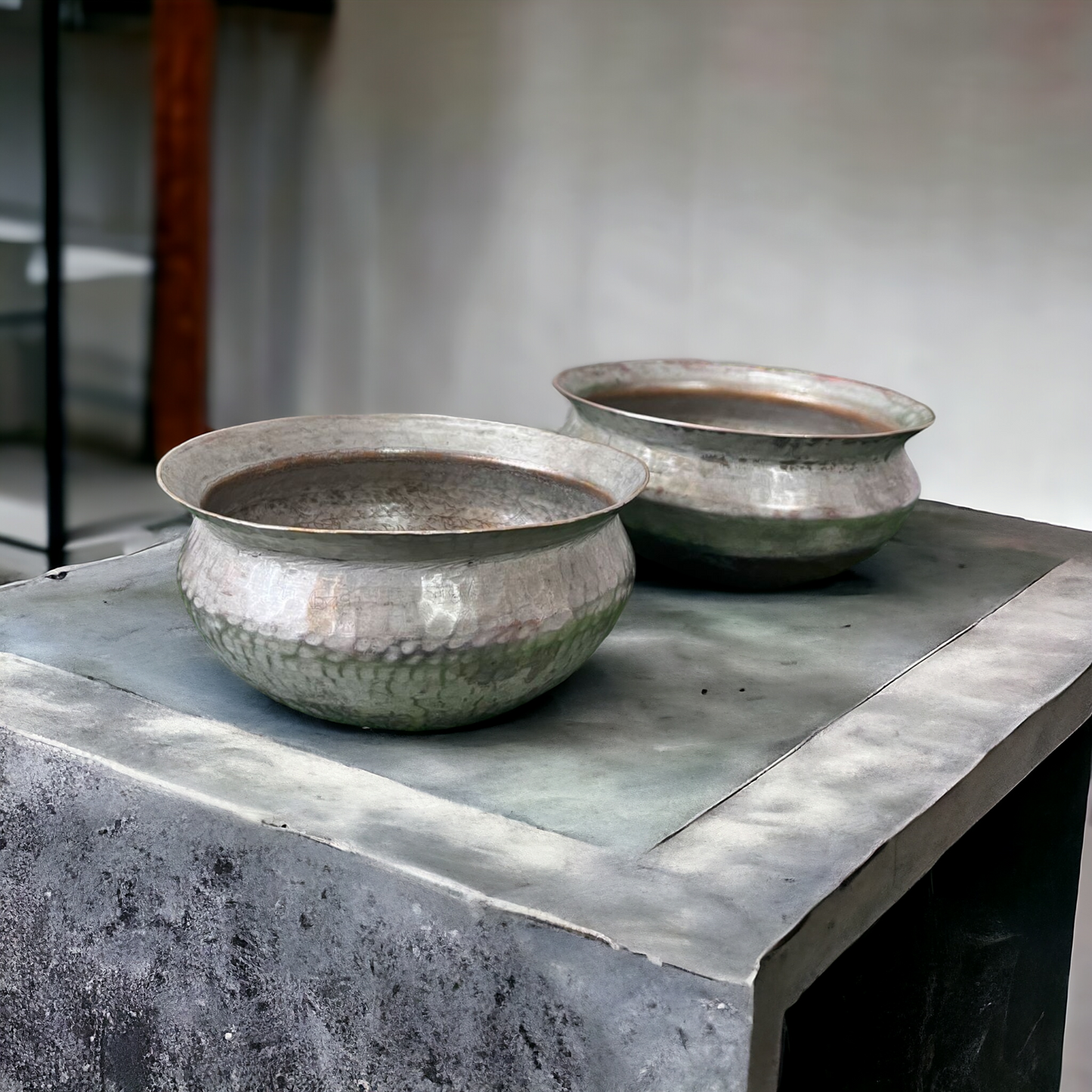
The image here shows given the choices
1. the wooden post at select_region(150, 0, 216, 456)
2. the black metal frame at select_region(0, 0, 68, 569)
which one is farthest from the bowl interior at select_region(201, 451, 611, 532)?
the wooden post at select_region(150, 0, 216, 456)

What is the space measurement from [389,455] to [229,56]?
2.80 meters

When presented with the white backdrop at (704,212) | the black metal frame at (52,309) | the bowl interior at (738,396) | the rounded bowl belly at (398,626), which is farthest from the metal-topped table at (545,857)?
the black metal frame at (52,309)

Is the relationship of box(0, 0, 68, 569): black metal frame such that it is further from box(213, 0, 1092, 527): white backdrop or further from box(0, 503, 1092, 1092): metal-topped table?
box(0, 503, 1092, 1092): metal-topped table

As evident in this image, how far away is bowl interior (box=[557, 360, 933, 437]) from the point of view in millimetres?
1500

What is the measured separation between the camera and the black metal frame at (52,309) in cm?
284

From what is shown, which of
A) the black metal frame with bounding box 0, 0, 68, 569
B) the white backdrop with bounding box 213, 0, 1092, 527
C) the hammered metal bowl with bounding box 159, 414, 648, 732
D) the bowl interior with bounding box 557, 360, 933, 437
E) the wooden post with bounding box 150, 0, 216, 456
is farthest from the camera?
the wooden post with bounding box 150, 0, 216, 456

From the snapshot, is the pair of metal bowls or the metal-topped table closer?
the metal-topped table

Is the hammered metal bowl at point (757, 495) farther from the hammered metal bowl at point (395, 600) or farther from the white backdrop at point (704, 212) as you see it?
the white backdrop at point (704, 212)

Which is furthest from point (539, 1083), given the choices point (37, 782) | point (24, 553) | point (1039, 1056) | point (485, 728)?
point (24, 553)

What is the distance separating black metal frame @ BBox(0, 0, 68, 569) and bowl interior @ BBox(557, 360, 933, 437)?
1.77m

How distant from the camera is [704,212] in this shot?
310cm

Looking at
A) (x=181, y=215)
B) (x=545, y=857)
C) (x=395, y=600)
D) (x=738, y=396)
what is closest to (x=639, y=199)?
(x=181, y=215)

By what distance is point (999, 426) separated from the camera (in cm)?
279

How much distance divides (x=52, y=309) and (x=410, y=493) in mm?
1995
